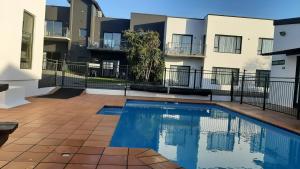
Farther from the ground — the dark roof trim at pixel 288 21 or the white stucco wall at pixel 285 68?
the dark roof trim at pixel 288 21

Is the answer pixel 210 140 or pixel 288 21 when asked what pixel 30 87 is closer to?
pixel 210 140

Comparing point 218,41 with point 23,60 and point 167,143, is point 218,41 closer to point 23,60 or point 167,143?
point 23,60

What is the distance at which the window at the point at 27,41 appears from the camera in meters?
10.7

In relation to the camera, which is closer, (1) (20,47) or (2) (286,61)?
(1) (20,47)

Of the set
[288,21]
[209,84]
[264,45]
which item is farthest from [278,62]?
[264,45]

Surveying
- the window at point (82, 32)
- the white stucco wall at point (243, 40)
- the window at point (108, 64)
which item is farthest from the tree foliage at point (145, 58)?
the window at point (82, 32)

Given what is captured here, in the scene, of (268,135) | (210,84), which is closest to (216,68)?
(210,84)

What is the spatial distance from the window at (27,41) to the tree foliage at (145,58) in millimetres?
11832

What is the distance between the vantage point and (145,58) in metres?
22.8

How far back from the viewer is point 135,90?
1636cm

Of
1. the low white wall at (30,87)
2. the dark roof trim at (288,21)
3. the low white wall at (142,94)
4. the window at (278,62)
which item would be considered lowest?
the low white wall at (142,94)

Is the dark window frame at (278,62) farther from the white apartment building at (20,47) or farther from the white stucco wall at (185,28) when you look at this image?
the white stucco wall at (185,28)

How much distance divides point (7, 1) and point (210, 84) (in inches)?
693

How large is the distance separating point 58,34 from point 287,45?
66.6ft
